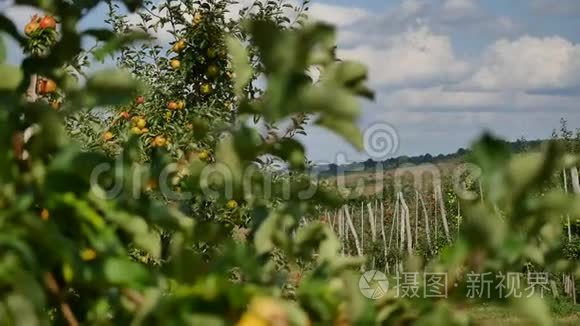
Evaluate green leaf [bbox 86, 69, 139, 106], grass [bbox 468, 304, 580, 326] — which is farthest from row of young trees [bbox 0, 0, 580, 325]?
grass [bbox 468, 304, 580, 326]

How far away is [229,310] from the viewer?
0.81 meters

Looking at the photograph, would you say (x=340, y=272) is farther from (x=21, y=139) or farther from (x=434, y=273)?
(x=21, y=139)

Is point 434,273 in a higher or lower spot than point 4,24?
lower

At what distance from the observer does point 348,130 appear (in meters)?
0.82

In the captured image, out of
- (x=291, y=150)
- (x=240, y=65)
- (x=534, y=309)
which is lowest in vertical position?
(x=534, y=309)

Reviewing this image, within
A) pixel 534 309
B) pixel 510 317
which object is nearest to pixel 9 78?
pixel 534 309

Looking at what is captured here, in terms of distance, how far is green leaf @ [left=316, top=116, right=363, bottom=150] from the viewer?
0.81 meters

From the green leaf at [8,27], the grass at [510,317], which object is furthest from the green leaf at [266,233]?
the grass at [510,317]

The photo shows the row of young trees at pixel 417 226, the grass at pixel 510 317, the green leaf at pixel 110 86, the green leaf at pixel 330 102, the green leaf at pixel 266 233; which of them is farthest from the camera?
the row of young trees at pixel 417 226

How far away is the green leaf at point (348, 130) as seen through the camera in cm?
81

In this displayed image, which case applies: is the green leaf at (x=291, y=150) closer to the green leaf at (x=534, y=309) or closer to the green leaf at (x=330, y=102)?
the green leaf at (x=330, y=102)

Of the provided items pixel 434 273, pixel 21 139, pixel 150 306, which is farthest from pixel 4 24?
pixel 434 273

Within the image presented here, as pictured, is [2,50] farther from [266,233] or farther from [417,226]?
[417,226]

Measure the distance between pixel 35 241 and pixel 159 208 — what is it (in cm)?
15
